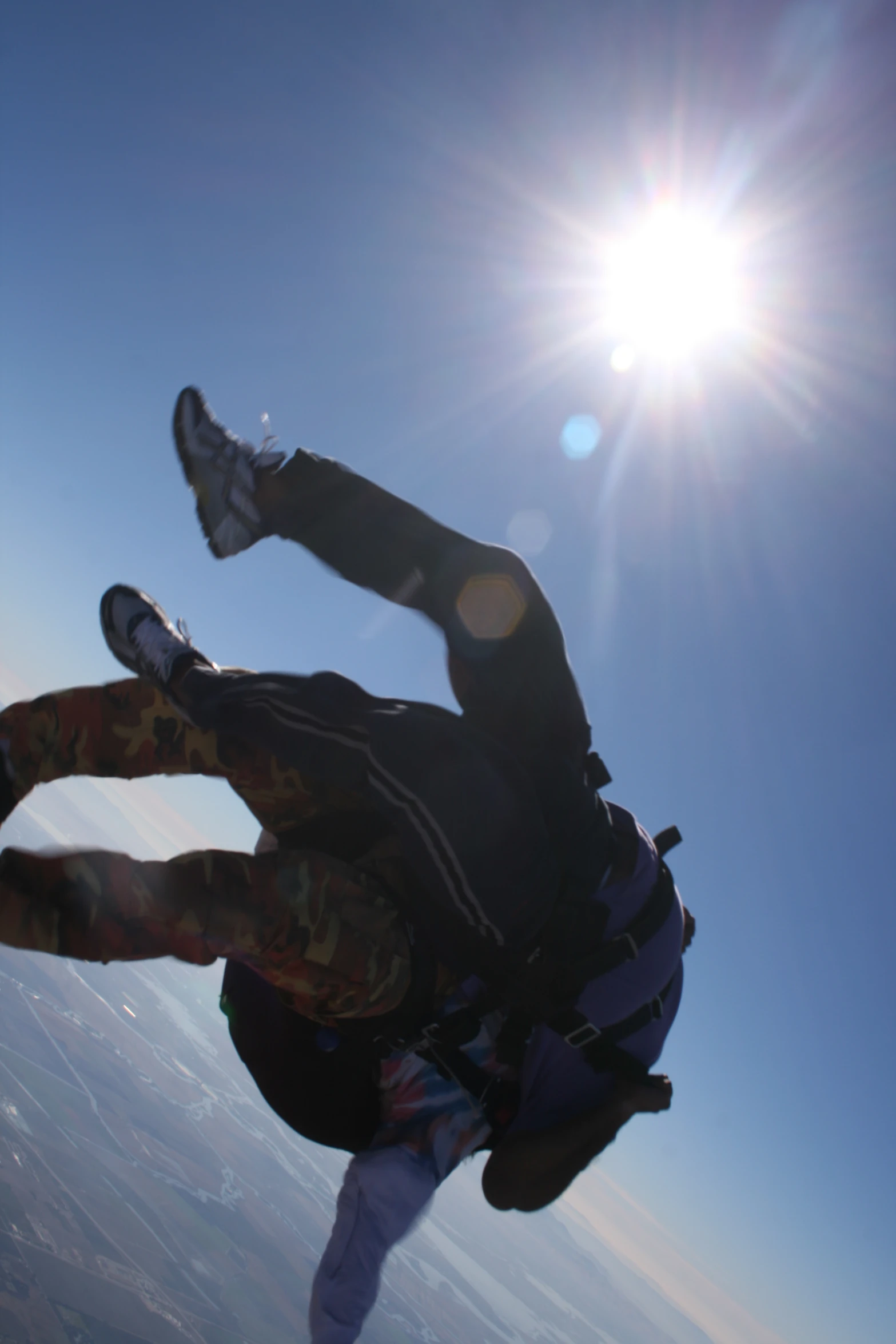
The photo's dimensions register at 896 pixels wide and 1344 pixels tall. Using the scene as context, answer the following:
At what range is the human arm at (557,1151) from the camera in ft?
6.07

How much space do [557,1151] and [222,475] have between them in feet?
8.17

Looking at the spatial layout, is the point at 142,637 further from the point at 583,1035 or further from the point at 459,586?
the point at 583,1035

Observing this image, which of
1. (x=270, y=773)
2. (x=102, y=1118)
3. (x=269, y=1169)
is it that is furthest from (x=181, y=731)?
(x=269, y=1169)

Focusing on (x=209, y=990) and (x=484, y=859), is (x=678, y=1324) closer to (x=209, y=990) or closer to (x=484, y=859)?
(x=209, y=990)

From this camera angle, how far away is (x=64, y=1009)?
5631cm

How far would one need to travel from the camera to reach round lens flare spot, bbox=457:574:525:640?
5.83 feet

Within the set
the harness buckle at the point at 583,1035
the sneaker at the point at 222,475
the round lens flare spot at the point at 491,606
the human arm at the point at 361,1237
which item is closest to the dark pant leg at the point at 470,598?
the round lens flare spot at the point at 491,606

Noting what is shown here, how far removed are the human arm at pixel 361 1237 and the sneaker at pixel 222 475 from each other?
6.64 feet

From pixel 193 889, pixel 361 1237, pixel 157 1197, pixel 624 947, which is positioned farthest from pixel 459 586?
pixel 157 1197

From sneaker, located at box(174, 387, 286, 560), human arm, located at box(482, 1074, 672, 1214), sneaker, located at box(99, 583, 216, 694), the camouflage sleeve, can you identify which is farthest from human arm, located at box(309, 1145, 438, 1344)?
sneaker, located at box(174, 387, 286, 560)

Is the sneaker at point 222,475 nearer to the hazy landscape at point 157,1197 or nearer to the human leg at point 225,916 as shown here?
the human leg at point 225,916

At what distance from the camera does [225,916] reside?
1.45 m

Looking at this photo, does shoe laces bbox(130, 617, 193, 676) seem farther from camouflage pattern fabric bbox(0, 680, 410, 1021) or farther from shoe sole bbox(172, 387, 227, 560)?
shoe sole bbox(172, 387, 227, 560)

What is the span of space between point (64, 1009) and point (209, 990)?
60956 mm
